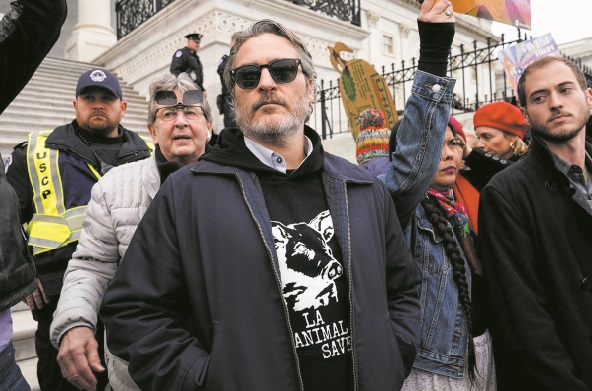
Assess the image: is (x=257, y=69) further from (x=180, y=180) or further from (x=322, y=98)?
(x=322, y=98)

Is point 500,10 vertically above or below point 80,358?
above

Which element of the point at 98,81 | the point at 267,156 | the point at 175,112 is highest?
the point at 98,81

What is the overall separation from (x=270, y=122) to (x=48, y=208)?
1.83 meters

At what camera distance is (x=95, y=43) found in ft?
53.2

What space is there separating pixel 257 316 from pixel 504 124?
3.07 metres

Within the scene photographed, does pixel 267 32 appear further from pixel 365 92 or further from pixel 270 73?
pixel 365 92

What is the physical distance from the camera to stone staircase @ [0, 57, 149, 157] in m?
7.04

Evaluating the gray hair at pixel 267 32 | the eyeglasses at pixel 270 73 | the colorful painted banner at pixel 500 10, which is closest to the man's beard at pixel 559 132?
the colorful painted banner at pixel 500 10

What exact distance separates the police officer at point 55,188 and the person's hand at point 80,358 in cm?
113

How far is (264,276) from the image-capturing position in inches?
59.6

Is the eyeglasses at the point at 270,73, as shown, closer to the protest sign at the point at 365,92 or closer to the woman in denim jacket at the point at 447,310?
the woman in denim jacket at the point at 447,310

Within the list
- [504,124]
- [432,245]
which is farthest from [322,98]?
[432,245]

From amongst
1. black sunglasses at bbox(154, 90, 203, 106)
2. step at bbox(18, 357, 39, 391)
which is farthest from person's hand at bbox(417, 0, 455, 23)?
step at bbox(18, 357, 39, 391)

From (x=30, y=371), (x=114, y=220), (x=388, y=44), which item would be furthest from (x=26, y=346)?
(x=388, y=44)
